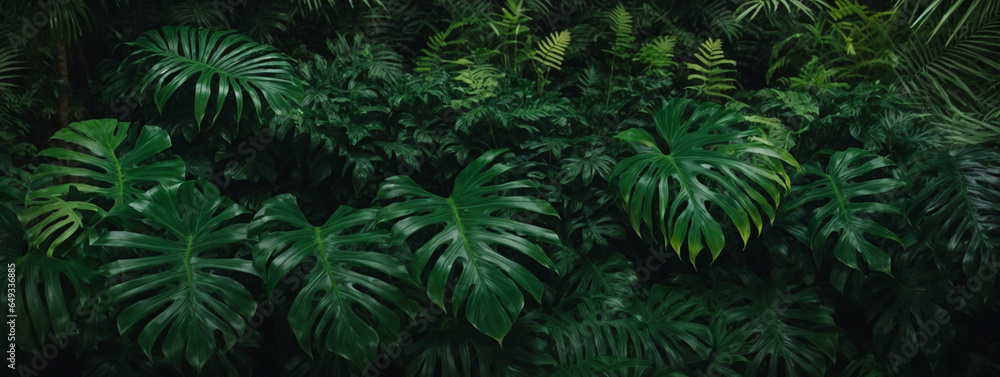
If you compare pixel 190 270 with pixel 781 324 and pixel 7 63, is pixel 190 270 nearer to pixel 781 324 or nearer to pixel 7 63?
pixel 7 63

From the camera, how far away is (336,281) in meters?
1.99

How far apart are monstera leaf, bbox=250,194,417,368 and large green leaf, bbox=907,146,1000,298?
6.37ft

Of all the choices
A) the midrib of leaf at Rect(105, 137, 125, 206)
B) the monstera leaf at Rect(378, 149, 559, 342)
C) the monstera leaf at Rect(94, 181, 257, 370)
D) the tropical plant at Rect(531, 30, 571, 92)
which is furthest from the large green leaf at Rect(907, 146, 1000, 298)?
the midrib of leaf at Rect(105, 137, 125, 206)

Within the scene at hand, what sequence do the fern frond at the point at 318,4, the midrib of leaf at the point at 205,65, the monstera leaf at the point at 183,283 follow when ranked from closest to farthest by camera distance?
the monstera leaf at the point at 183,283 → the midrib of leaf at the point at 205,65 → the fern frond at the point at 318,4

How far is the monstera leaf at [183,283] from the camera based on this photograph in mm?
1857

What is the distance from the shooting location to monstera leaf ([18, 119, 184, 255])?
213 centimetres

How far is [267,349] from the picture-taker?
244 cm

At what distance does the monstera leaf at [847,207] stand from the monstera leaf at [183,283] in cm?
200

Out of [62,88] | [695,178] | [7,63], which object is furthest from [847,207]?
[7,63]

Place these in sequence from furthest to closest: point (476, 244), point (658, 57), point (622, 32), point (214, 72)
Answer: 1. point (622, 32)
2. point (658, 57)
3. point (214, 72)
4. point (476, 244)

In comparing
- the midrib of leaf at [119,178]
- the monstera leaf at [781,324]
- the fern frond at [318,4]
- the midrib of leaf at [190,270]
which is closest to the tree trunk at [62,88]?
the midrib of leaf at [119,178]

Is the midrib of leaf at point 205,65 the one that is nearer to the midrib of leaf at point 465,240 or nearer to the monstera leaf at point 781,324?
the midrib of leaf at point 465,240

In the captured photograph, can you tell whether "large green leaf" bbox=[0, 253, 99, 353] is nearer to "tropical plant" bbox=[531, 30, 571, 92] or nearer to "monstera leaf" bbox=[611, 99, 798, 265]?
"monstera leaf" bbox=[611, 99, 798, 265]

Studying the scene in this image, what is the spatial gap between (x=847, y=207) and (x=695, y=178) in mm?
644
